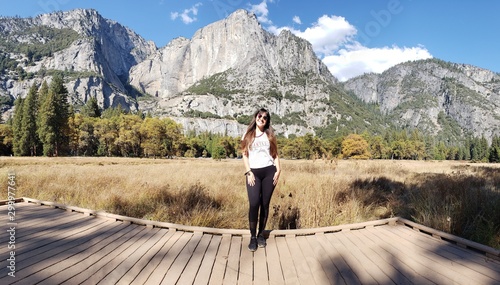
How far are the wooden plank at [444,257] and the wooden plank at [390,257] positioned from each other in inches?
16.3

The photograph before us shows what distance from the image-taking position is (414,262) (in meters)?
3.17

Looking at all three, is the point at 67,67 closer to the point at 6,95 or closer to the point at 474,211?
the point at 6,95

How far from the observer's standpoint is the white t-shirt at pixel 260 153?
3898 millimetres

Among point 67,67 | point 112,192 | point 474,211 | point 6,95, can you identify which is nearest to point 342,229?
point 474,211

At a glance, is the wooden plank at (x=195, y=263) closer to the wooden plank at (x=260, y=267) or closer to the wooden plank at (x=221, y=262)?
the wooden plank at (x=221, y=262)

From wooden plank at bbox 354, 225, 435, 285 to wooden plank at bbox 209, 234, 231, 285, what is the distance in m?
1.90

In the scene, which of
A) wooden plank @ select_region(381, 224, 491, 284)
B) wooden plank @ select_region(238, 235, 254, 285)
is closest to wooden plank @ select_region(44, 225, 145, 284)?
wooden plank @ select_region(238, 235, 254, 285)

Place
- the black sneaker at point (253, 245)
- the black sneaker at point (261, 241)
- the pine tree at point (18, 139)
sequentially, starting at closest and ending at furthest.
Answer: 1. the black sneaker at point (253, 245)
2. the black sneaker at point (261, 241)
3. the pine tree at point (18, 139)

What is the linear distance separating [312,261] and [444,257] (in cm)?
173

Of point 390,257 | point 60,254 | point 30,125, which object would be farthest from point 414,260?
point 30,125

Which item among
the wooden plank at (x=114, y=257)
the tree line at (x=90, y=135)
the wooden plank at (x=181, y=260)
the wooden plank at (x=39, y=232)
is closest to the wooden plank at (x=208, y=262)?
the wooden plank at (x=181, y=260)

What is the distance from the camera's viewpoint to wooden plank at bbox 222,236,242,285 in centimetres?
276

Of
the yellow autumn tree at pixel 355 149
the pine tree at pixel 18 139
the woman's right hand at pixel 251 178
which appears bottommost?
the yellow autumn tree at pixel 355 149

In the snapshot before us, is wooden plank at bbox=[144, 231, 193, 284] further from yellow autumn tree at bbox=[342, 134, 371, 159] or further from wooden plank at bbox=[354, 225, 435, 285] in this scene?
yellow autumn tree at bbox=[342, 134, 371, 159]
